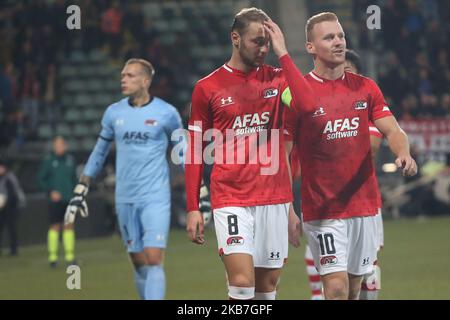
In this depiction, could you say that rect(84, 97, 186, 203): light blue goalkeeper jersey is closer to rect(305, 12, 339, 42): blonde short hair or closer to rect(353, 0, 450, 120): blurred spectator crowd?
rect(305, 12, 339, 42): blonde short hair

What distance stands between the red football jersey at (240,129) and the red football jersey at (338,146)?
0.21 m

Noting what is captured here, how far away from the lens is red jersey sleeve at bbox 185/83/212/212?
8594mm

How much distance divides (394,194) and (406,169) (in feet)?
62.9

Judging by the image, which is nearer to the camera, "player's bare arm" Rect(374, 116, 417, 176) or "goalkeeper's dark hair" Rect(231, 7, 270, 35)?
"player's bare arm" Rect(374, 116, 417, 176)

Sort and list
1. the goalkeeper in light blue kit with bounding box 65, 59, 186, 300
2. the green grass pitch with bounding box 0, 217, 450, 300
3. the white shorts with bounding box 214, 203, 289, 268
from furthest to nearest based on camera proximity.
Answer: the green grass pitch with bounding box 0, 217, 450, 300
the goalkeeper in light blue kit with bounding box 65, 59, 186, 300
the white shorts with bounding box 214, 203, 289, 268

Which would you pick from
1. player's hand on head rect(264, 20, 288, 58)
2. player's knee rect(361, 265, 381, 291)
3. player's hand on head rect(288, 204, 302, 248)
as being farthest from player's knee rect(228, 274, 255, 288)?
player's knee rect(361, 265, 381, 291)

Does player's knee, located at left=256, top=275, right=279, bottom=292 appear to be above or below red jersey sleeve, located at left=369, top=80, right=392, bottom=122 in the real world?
below

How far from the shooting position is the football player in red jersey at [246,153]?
28.2ft

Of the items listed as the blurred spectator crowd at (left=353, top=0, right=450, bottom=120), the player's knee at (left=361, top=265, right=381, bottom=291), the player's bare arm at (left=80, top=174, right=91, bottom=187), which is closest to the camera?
the player's knee at (left=361, top=265, right=381, bottom=291)

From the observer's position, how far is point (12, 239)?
21250 mm

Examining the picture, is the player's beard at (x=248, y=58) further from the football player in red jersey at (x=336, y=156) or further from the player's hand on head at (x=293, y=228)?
the player's hand on head at (x=293, y=228)

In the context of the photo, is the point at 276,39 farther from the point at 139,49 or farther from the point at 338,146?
the point at 139,49

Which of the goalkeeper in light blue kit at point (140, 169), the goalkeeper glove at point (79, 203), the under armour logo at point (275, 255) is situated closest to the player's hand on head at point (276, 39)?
the under armour logo at point (275, 255)
